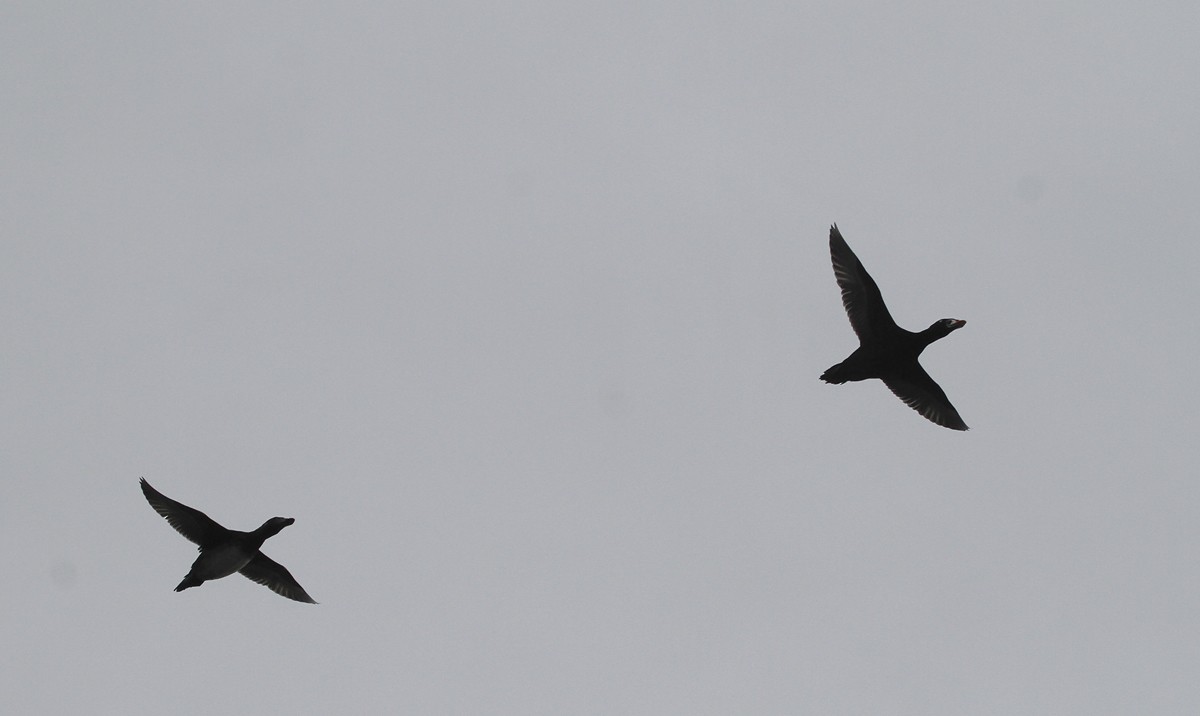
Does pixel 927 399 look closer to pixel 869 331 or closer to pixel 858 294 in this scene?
pixel 869 331

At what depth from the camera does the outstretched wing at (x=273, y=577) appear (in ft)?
91.8

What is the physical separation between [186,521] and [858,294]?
15.4 meters

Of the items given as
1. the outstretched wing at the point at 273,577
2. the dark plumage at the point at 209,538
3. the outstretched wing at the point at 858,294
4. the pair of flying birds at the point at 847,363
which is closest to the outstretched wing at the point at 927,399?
the pair of flying birds at the point at 847,363

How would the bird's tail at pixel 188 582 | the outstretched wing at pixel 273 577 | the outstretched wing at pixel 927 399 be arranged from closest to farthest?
the bird's tail at pixel 188 582, the outstretched wing at pixel 927 399, the outstretched wing at pixel 273 577

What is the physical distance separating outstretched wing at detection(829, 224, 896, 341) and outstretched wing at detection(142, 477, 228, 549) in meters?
14.4

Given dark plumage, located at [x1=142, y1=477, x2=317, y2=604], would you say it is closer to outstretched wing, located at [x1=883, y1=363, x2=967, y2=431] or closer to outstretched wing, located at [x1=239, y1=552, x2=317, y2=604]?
outstretched wing, located at [x1=239, y1=552, x2=317, y2=604]

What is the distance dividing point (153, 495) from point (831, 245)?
15.7 meters

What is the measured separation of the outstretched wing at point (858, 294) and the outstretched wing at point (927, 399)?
60.4 inches

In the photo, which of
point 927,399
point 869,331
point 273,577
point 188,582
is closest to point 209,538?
point 188,582

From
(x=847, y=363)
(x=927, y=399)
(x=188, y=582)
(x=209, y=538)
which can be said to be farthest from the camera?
(x=927, y=399)

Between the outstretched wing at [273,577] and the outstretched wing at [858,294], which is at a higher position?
the outstretched wing at [858,294]

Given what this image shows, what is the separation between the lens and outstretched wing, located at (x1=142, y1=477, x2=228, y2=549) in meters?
25.7

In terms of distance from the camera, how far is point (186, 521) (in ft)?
84.5

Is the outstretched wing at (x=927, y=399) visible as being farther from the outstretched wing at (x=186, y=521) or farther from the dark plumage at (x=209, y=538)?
the outstretched wing at (x=186, y=521)
